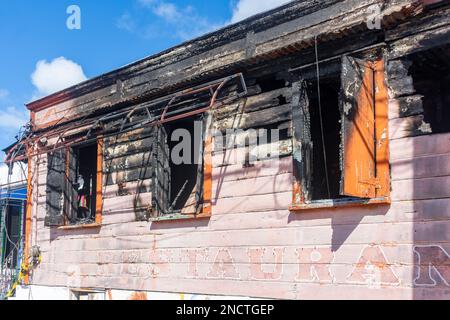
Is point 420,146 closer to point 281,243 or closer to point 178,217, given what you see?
point 281,243

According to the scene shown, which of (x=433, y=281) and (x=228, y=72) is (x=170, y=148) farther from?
(x=433, y=281)

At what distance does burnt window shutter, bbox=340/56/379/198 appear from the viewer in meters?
6.38

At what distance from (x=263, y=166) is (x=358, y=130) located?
1.91 meters

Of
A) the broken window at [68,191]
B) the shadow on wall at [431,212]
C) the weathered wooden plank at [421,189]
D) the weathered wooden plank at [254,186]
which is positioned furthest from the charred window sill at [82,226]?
the shadow on wall at [431,212]

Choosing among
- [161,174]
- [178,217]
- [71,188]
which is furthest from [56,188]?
[178,217]

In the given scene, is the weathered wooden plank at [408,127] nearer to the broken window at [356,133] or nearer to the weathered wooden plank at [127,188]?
the broken window at [356,133]

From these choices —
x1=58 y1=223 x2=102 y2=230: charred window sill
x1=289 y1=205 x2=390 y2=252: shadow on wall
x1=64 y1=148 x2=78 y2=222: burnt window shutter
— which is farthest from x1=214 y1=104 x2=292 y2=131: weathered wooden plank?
x1=64 y1=148 x2=78 y2=222: burnt window shutter

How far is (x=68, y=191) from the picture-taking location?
11.7m

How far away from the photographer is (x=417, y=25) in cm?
663

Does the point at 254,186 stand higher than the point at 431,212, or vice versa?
the point at 254,186

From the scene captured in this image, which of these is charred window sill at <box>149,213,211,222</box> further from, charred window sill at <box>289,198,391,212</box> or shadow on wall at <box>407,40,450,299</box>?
shadow on wall at <box>407,40,450,299</box>

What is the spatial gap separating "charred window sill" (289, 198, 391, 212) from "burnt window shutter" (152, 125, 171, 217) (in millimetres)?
2991

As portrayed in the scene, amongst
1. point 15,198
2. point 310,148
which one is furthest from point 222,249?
point 15,198
